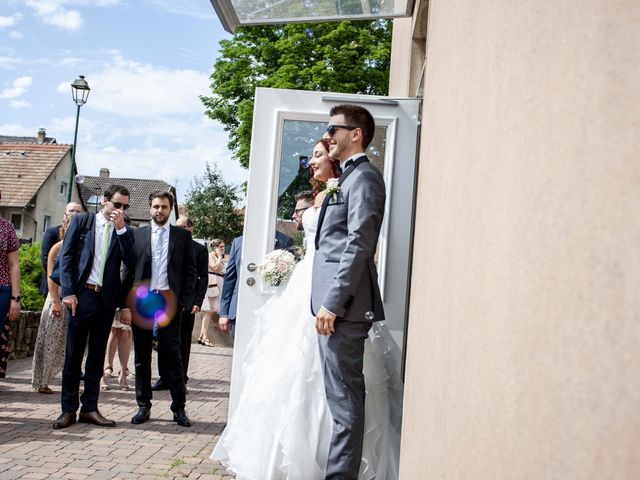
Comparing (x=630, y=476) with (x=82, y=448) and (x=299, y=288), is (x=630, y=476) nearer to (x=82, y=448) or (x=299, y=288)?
(x=299, y=288)

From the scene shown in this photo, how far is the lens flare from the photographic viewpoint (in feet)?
24.7

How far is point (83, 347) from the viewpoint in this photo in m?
7.08

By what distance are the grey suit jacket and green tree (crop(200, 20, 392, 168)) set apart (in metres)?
21.9

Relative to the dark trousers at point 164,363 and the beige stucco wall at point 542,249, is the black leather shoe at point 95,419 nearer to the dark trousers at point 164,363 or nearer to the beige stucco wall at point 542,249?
the dark trousers at point 164,363

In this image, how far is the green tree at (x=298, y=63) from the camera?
26906 millimetres

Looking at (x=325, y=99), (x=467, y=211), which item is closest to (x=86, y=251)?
(x=325, y=99)

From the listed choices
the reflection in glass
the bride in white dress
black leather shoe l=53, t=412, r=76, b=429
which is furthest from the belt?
the bride in white dress

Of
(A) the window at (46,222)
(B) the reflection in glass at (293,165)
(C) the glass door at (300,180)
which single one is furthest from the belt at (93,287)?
(A) the window at (46,222)

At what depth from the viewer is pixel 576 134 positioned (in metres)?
1.44

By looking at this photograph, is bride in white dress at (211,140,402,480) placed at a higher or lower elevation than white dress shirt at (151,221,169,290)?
lower

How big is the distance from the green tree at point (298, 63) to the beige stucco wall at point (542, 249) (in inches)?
962

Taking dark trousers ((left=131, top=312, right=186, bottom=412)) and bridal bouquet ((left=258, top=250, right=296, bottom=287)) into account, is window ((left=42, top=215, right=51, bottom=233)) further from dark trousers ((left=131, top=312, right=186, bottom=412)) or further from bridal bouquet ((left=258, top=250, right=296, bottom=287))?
bridal bouquet ((left=258, top=250, right=296, bottom=287))

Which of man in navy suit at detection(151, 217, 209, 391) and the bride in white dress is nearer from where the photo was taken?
the bride in white dress

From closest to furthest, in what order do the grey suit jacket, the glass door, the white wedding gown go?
the grey suit jacket < the white wedding gown < the glass door
